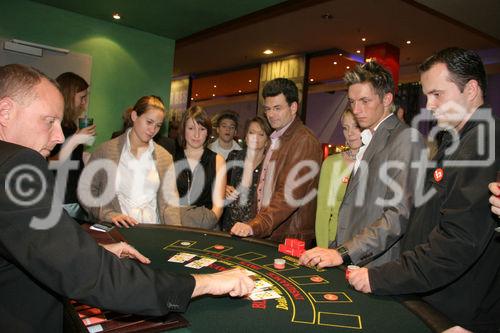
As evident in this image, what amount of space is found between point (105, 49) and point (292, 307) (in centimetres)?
606

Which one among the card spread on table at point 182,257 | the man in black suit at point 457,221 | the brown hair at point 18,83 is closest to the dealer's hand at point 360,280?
the man in black suit at point 457,221

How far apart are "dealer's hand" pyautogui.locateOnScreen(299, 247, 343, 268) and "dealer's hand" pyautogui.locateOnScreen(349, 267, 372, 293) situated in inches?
9.4

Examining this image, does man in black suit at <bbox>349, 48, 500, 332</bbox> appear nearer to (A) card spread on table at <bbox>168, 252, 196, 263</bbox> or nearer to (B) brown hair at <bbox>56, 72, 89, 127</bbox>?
(A) card spread on table at <bbox>168, 252, 196, 263</bbox>

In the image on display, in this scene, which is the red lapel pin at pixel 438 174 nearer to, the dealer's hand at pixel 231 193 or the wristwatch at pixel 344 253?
the wristwatch at pixel 344 253

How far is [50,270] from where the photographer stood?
99 centimetres

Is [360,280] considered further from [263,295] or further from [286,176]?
[286,176]

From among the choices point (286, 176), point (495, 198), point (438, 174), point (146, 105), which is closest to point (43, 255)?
point (495, 198)

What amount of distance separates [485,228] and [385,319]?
0.51m

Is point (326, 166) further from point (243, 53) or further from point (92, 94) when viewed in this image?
point (243, 53)

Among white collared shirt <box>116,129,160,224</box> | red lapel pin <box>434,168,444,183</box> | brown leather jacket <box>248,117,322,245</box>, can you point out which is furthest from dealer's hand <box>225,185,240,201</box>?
red lapel pin <box>434,168,444,183</box>

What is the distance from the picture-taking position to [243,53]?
9695 mm

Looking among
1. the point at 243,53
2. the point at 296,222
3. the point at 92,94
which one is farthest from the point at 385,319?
the point at 243,53

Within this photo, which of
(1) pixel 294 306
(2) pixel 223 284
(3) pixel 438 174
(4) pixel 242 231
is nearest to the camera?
(2) pixel 223 284

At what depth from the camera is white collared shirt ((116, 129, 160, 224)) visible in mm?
2990
